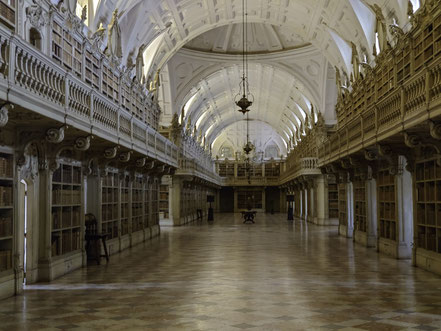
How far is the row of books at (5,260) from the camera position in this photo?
8.29 m

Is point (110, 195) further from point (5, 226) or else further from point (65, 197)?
point (5, 226)

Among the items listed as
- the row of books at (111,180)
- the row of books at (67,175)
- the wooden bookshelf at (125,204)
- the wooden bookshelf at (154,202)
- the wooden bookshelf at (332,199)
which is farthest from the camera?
the wooden bookshelf at (332,199)

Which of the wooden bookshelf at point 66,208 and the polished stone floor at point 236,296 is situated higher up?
the wooden bookshelf at point 66,208

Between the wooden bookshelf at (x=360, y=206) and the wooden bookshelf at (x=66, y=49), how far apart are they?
10.2 metres

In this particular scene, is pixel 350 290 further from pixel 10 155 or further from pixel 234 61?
pixel 234 61

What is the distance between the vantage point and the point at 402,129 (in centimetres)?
964

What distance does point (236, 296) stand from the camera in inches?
320

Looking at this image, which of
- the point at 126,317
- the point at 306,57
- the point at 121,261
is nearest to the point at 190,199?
the point at 306,57

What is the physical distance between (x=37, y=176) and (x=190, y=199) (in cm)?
2412

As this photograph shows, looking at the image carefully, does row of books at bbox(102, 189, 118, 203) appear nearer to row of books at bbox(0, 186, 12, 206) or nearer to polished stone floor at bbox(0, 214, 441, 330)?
polished stone floor at bbox(0, 214, 441, 330)

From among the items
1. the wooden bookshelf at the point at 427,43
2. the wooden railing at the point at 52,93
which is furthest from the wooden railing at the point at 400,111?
the wooden railing at the point at 52,93

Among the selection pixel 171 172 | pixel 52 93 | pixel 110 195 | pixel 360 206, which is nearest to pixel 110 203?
pixel 110 195

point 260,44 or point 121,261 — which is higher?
point 260,44

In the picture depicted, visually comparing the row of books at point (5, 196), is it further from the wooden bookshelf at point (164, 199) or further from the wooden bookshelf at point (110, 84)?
the wooden bookshelf at point (164, 199)
